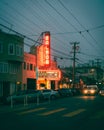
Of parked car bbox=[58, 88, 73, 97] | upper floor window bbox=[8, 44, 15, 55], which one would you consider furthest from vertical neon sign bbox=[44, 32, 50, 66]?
upper floor window bbox=[8, 44, 15, 55]

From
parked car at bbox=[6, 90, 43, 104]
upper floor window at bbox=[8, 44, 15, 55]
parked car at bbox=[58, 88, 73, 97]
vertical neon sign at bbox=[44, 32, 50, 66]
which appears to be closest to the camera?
parked car at bbox=[6, 90, 43, 104]

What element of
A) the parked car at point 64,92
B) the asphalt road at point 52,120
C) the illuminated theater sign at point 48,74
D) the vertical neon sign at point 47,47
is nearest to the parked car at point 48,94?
the parked car at point 64,92

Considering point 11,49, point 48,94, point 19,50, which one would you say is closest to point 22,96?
point 48,94

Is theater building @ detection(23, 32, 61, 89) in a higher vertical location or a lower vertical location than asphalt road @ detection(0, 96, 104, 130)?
higher

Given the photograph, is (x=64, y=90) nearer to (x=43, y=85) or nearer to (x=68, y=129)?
(x=43, y=85)

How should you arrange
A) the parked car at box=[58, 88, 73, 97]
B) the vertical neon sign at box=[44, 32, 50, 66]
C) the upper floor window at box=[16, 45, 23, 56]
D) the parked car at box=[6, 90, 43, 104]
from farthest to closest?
the vertical neon sign at box=[44, 32, 50, 66]
the parked car at box=[58, 88, 73, 97]
the upper floor window at box=[16, 45, 23, 56]
the parked car at box=[6, 90, 43, 104]

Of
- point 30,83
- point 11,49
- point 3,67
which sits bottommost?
point 30,83

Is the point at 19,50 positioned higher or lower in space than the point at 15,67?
higher

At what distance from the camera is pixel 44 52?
189 ft

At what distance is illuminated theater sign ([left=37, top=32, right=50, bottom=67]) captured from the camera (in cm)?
5538

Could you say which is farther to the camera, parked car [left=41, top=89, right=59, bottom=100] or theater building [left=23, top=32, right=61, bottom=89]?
theater building [left=23, top=32, right=61, bottom=89]

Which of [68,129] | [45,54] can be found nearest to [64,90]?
[45,54]

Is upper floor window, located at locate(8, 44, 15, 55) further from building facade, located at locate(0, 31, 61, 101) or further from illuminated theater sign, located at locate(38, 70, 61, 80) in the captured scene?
illuminated theater sign, located at locate(38, 70, 61, 80)

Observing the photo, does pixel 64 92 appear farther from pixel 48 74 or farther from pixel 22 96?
pixel 22 96
